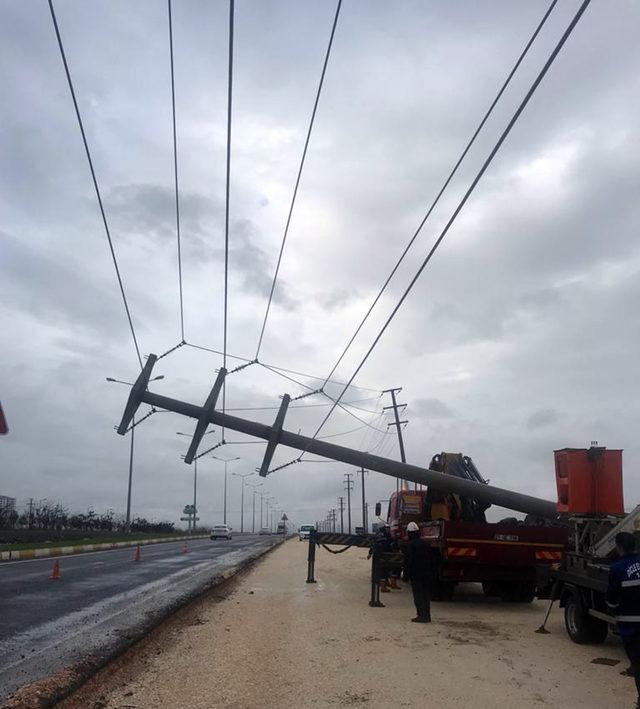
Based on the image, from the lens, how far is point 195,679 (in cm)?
785

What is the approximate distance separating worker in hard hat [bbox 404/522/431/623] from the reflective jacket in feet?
19.7

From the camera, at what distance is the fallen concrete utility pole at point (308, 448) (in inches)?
720

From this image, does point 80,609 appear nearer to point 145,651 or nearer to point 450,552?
point 145,651

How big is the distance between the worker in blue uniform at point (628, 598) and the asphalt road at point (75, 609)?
5.94 meters

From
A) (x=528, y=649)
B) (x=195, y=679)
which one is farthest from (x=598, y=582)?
(x=195, y=679)

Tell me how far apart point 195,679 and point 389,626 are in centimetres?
466

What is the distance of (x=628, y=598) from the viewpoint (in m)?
6.36

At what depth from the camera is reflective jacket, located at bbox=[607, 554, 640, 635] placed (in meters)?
6.27

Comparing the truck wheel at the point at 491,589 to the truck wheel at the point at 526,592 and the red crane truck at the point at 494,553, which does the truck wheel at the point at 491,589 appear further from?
the truck wheel at the point at 526,592

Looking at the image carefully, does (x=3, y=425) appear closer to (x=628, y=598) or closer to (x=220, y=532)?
(x=628, y=598)

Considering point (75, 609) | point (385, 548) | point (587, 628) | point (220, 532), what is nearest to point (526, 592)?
point (385, 548)

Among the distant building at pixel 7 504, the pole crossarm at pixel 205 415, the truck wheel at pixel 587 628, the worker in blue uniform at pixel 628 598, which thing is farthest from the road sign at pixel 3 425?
the distant building at pixel 7 504

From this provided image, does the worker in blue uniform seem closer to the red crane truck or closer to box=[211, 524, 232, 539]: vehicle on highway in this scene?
the red crane truck

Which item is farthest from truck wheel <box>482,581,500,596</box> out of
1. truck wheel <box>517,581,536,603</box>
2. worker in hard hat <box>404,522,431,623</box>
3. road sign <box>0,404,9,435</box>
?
road sign <box>0,404,9,435</box>
